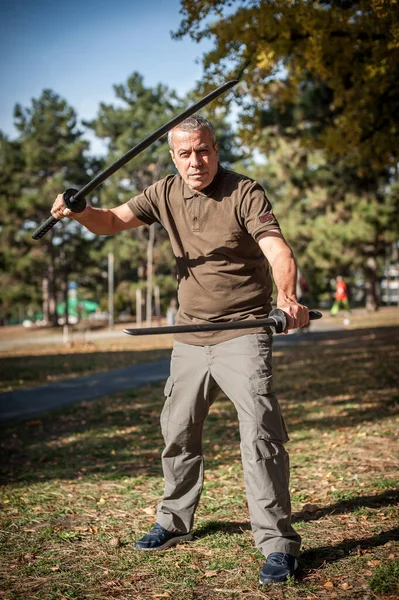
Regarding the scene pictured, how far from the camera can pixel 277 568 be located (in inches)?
112

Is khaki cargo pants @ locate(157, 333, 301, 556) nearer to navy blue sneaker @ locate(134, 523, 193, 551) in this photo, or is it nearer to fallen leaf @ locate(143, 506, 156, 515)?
navy blue sneaker @ locate(134, 523, 193, 551)

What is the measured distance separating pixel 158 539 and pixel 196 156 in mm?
2003

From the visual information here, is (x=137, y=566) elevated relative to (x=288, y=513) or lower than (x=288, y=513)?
lower

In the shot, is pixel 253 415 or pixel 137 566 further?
pixel 137 566

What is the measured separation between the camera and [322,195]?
29797mm

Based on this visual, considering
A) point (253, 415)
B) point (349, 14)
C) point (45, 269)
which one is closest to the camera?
point (253, 415)

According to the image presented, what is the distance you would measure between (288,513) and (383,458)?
7.70ft

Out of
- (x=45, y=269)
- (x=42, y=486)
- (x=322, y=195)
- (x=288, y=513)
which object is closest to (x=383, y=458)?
(x=288, y=513)

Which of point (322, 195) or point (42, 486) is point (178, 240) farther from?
point (322, 195)

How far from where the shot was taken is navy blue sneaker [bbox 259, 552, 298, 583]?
9.27 ft

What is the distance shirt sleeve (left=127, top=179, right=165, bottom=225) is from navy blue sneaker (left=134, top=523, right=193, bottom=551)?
168 centimetres

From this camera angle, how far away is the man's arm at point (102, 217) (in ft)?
11.1

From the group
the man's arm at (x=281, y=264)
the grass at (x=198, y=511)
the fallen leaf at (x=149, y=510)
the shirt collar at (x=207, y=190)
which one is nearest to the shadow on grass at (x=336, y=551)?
the grass at (x=198, y=511)

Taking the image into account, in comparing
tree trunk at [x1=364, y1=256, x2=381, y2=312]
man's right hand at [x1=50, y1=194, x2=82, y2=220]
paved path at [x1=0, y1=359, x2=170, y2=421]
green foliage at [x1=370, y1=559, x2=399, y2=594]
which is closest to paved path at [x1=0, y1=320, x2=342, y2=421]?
paved path at [x1=0, y1=359, x2=170, y2=421]
